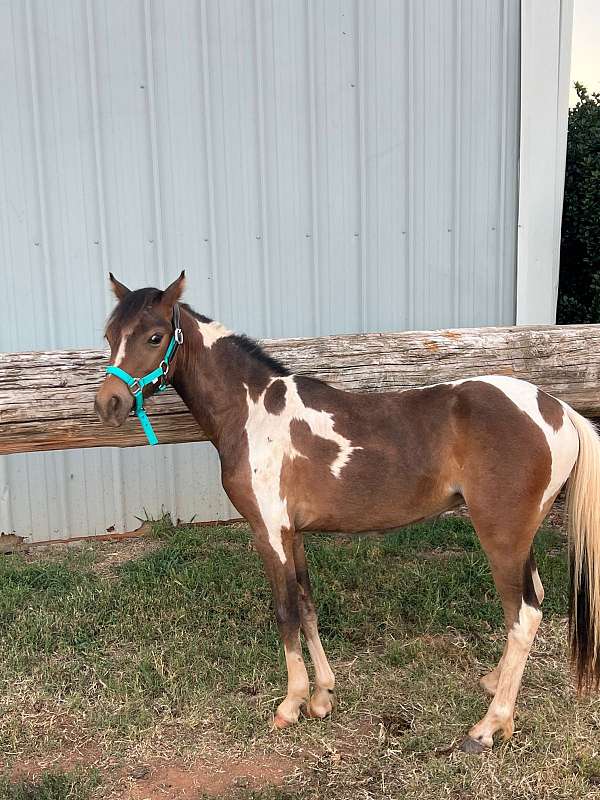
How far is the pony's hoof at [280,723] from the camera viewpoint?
9.04ft

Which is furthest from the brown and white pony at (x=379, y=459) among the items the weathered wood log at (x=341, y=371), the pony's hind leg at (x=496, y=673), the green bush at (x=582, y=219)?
the green bush at (x=582, y=219)

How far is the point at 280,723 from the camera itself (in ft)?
9.06

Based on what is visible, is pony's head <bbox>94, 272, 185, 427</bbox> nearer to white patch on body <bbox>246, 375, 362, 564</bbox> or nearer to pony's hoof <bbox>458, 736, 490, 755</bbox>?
white patch on body <bbox>246, 375, 362, 564</bbox>

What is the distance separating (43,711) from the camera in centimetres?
292

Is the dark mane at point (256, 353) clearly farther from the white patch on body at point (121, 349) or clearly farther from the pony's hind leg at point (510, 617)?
the pony's hind leg at point (510, 617)

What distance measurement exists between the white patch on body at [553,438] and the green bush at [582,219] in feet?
14.8

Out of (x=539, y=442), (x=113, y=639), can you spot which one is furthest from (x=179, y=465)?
(x=539, y=442)

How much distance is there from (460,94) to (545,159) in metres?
0.87

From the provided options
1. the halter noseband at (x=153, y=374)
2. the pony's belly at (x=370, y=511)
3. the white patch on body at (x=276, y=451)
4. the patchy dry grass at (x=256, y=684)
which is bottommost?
the patchy dry grass at (x=256, y=684)

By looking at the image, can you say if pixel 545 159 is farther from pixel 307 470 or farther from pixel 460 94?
pixel 307 470

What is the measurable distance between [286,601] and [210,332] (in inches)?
46.0

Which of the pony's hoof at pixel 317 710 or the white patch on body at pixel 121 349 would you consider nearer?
the white patch on body at pixel 121 349

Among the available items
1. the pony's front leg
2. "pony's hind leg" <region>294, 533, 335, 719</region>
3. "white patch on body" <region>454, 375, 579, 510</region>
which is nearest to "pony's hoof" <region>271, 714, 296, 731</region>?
the pony's front leg

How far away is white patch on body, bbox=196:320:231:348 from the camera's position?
9.14 ft
